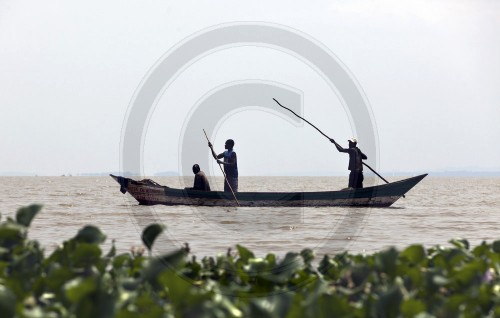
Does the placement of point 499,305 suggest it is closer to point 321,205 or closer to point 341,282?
point 341,282

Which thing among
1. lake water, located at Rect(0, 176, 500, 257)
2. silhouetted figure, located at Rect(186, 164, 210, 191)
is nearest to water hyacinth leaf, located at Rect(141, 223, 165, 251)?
lake water, located at Rect(0, 176, 500, 257)

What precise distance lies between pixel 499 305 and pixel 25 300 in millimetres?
1957

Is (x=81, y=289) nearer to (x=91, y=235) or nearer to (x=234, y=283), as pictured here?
(x=91, y=235)

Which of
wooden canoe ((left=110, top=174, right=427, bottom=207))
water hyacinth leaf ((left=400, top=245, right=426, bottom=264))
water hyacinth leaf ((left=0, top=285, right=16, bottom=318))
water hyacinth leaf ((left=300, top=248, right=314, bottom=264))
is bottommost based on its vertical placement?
water hyacinth leaf ((left=0, top=285, right=16, bottom=318))

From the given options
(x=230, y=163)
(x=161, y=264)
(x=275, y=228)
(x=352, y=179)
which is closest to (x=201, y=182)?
(x=230, y=163)

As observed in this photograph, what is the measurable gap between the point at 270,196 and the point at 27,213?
20.4m

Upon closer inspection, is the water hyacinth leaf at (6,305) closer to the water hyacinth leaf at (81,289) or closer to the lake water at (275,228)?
the water hyacinth leaf at (81,289)

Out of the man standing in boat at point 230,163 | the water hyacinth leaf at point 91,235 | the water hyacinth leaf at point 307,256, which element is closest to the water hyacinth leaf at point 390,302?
the water hyacinth leaf at point 307,256

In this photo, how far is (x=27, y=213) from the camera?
11.7 feet

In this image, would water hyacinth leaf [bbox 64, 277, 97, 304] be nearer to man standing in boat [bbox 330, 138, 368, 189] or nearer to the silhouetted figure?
man standing in boat [bbox 330, 138, 368, 189]

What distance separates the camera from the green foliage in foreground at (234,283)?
7.84 ft

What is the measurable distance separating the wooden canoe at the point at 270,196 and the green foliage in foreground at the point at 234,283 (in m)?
19.3

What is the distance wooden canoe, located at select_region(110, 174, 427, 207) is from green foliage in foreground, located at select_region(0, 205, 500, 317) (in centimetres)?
1925

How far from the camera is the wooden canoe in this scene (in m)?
23.5
